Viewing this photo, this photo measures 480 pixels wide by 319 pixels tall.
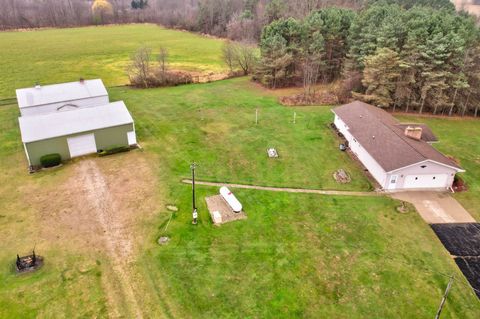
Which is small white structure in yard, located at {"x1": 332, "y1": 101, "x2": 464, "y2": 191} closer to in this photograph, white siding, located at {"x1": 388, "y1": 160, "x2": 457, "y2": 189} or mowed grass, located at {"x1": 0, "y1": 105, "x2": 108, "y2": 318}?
white siding, located at {"x1": 388, "y1": 160, "x2": 457, "y2": 189}

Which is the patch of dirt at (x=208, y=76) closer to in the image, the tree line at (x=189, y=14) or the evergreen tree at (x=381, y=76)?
the tree line at (x=189, y=14)

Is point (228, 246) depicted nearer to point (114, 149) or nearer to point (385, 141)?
point (114, 149)

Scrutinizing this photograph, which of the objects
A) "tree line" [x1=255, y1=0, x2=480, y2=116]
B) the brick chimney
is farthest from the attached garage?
"tree line" [x1=255, y1=0, x2=480, y2=116]

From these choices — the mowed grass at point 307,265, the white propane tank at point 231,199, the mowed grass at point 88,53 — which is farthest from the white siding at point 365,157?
the mowed grass at point 88,53

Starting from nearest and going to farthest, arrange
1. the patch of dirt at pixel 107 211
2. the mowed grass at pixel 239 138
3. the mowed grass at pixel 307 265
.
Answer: the mowed grass at pixel 307 265
the patch of dirt at pixel 107 211
the mowed grass at pixel 239 138

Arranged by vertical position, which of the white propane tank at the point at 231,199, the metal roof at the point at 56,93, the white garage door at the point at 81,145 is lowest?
the white propane tank at the point at 231,199

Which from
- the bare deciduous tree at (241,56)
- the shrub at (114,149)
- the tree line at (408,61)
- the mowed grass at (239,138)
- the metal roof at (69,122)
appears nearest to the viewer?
the mowed grass at (239,138)

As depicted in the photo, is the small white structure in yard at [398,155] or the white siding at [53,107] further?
the white siding at [53,107]
